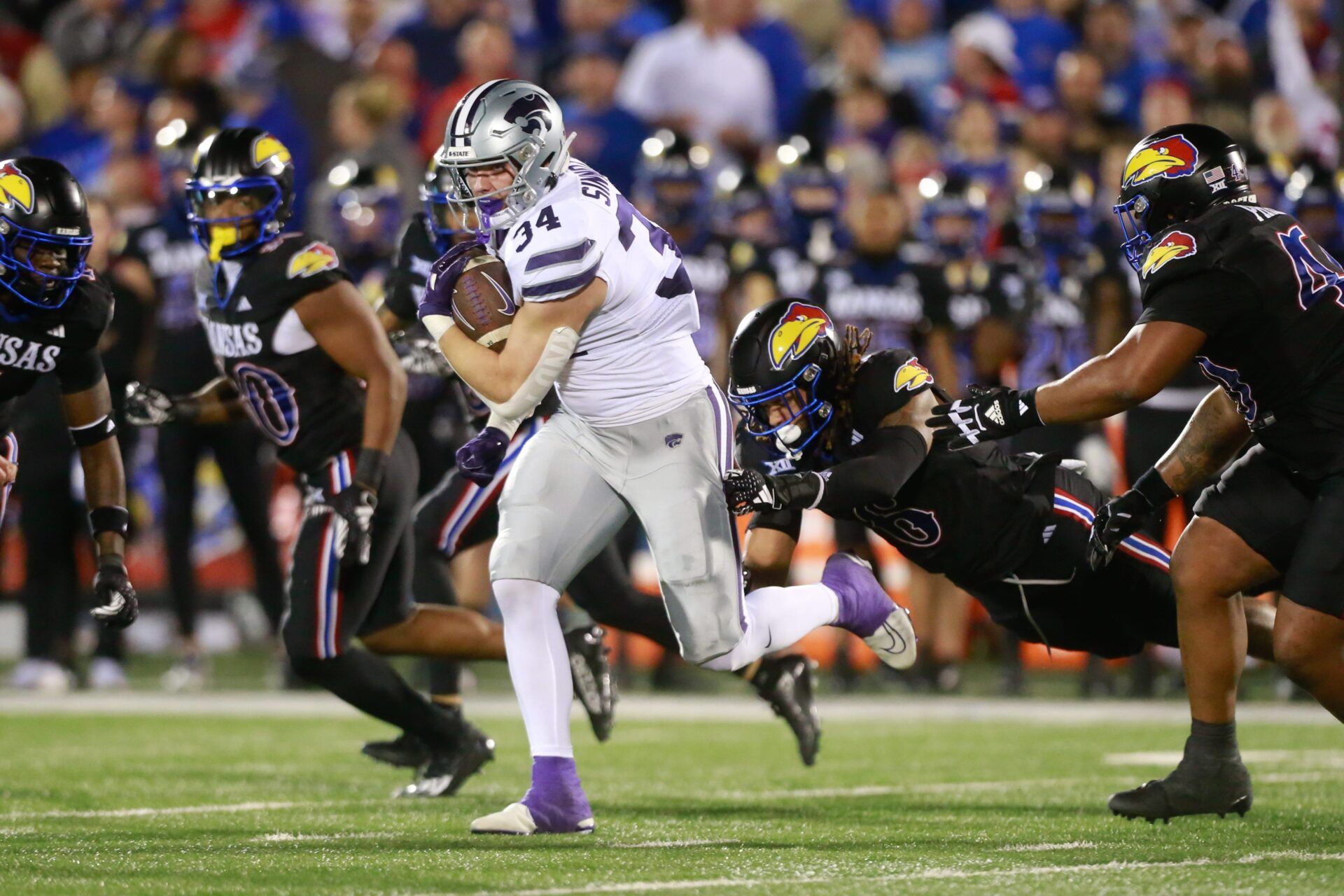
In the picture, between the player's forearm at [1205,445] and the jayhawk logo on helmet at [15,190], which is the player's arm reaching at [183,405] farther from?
the player's forearm at [1205,445]

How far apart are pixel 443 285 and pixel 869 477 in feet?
3.80

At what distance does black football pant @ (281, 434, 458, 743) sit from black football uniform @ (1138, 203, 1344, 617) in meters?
2.41

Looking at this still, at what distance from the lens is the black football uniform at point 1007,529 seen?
5.21 m

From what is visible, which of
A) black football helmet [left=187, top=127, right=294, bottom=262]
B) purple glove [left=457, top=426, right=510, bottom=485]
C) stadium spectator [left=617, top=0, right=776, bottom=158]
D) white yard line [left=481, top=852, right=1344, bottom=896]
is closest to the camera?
white yard line [left=481, top=852, right=1344, bottom=896]

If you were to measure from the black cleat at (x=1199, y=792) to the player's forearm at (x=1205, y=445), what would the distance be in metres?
0.69

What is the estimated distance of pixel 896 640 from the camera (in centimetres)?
542

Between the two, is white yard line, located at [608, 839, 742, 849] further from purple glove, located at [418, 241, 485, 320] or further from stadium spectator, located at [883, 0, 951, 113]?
stadium spectator, located at [883, 0, 951, 113]

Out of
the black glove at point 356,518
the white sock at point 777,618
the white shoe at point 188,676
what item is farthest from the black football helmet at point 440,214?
the white shoe at point 188,676

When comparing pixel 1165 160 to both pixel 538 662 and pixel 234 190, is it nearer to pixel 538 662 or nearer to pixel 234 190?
pixel 538 662

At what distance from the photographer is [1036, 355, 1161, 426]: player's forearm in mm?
4477

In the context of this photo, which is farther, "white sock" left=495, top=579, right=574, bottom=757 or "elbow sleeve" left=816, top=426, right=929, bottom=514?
"elbow sleeve" left=816, top=426, right=929, bottom=514

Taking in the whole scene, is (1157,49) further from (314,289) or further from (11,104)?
(314,289)

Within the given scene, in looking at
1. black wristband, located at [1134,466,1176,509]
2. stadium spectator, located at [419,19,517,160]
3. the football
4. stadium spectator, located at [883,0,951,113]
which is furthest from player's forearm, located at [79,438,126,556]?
stadium spectator, located at [883,0,951,113]

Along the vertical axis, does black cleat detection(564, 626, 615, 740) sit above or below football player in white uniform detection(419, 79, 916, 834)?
below
